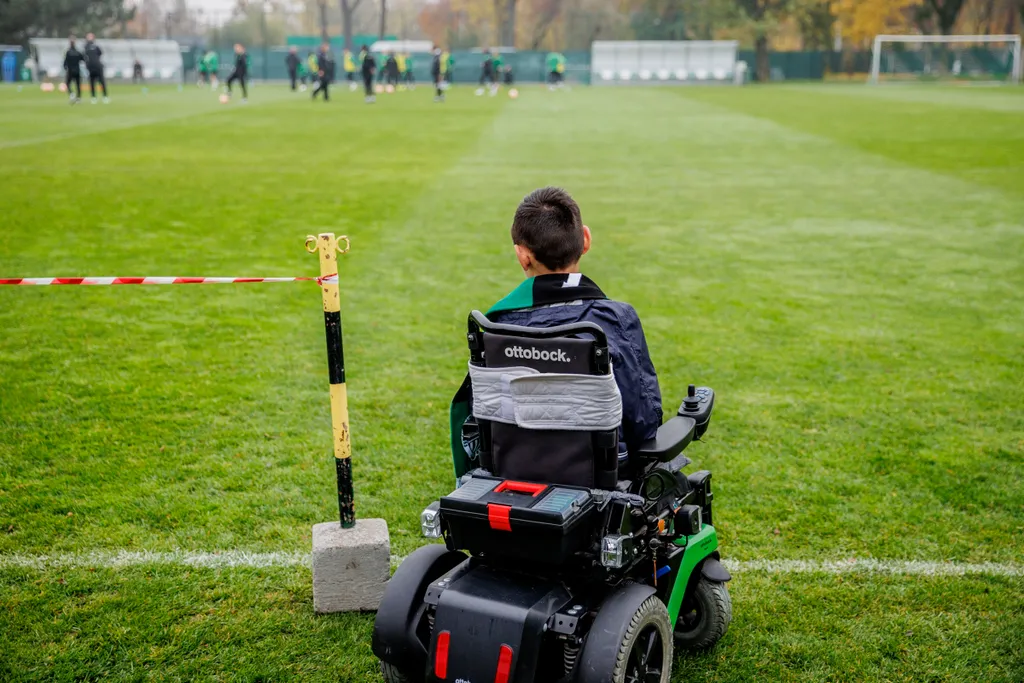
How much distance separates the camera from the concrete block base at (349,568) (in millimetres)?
3666

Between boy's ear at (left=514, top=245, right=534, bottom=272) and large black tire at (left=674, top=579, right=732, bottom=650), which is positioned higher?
boy's ear at (left=514, top=245, right=534, bottom=272)

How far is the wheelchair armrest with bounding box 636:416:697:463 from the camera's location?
119 inches

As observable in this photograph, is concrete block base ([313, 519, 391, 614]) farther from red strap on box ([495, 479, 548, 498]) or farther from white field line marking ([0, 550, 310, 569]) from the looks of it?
red strap on box ([495, 479, 548, 498])

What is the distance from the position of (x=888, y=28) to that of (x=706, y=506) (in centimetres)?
7512

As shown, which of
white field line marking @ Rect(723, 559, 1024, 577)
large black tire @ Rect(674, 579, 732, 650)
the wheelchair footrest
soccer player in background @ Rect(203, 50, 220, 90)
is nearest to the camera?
the wheelchair footrest

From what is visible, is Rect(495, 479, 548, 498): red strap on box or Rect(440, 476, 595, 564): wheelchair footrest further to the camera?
Rect(495, 479, 548, 498): red strap on box

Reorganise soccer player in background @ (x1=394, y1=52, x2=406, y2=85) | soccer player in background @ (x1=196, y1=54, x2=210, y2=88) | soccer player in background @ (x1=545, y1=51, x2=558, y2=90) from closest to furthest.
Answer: soccer player in background @ (x1=545, y1=51, x2=558, y2=90) → soccer player in background @ (x1=196, y1=54, x2=210, y2=88) → soccer player in background @ (x1=394, y1=52, x2=406, y2=85)

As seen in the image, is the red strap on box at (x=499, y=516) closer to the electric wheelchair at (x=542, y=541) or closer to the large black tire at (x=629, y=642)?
the electric wheelchair at (x=542, y=541)

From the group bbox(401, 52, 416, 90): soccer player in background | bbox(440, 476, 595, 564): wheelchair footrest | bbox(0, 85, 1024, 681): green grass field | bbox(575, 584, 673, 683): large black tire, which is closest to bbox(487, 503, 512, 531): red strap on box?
bbox(440, 476, 595, 564): wheelchair footrest

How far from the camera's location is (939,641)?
3.54 meters

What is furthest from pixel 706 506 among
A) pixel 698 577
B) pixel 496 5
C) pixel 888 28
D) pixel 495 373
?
pixel 496 5

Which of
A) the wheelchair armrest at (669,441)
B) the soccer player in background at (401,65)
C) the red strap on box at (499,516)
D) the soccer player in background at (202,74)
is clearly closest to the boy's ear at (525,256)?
the wheelchair armrest at (669,441)

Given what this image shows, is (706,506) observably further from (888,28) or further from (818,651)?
(888,28)

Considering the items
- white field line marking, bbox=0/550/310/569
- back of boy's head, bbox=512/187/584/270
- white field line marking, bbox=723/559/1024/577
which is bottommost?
white field line marking, bbox=723/559/1024/577
